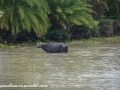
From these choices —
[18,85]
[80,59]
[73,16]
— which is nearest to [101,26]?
[73,16]

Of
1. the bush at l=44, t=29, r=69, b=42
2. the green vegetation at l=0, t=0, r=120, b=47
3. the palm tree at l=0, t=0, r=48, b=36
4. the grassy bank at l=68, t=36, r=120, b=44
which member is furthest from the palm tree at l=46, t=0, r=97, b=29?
the palm tree at l=0, t=0, r=48, b=36

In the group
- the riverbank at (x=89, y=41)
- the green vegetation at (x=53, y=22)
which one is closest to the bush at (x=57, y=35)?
Result: the green vegetation at (x=53, y=22)

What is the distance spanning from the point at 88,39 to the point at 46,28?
3.44m

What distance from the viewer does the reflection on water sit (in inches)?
440

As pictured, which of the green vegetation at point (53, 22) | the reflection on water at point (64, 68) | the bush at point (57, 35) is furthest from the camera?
the bush at point (57, 35)

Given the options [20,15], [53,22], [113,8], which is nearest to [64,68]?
[20,15]

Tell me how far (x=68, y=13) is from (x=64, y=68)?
405 inches

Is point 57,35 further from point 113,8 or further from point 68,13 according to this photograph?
point 113,8

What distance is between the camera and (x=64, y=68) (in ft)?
45.5

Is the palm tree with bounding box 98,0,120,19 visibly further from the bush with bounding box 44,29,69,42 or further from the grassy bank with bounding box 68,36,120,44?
the bush with bounding box 44,29,69,42

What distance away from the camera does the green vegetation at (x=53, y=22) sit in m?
21.8

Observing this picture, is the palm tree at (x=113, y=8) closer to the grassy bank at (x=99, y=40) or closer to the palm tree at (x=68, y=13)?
the grassy bank at (x=99, y=40)

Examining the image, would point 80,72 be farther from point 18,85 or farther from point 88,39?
point 88,39

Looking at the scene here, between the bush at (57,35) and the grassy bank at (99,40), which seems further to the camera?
the bush at (57,35)
